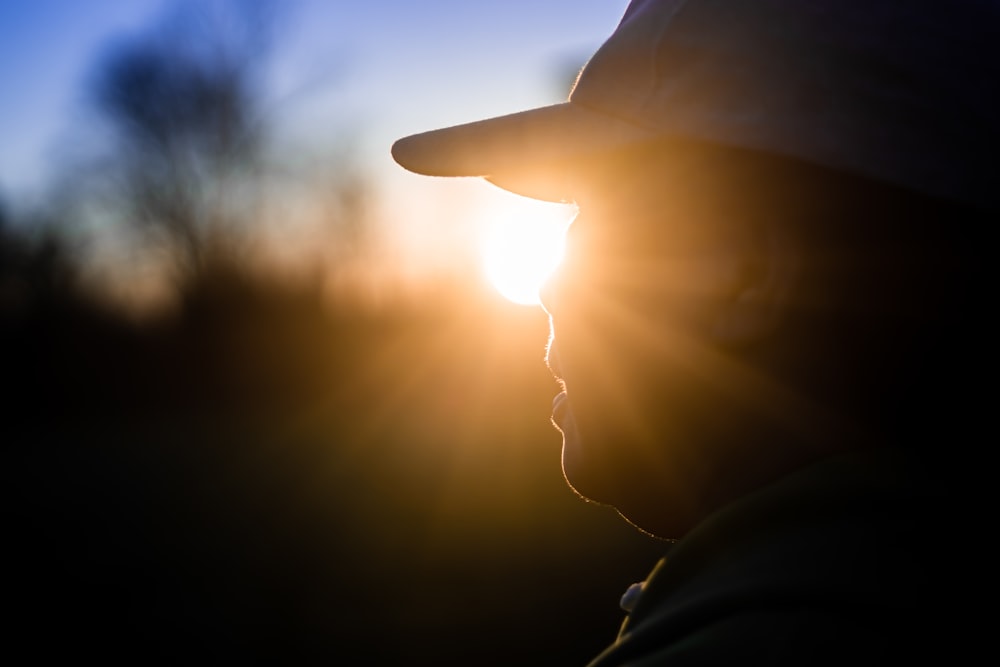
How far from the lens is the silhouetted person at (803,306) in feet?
3.04

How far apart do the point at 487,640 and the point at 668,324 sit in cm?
464

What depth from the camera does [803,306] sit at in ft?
3.76

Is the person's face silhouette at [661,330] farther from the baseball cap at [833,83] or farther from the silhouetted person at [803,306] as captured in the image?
the baseball cap at [833,83]

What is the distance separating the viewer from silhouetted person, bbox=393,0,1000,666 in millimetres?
928

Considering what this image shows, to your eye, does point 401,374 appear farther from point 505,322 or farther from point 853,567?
point 853,567

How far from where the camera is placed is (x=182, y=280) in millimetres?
22734

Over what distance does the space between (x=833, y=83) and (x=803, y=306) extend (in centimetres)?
26

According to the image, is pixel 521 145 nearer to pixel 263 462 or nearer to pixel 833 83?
pixel 833 83

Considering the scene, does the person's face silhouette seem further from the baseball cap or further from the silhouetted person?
the baseball cap

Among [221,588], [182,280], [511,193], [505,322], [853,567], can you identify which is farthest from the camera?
[182,280]

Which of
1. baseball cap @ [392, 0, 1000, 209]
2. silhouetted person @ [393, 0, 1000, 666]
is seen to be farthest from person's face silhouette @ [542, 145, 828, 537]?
baseball cap @ [392, 0, 1000, 209]

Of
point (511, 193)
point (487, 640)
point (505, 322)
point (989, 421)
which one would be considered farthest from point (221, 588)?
point (505, 322)

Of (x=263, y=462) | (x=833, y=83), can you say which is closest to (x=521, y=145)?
(x=833, y=83)

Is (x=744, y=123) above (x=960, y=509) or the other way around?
above
